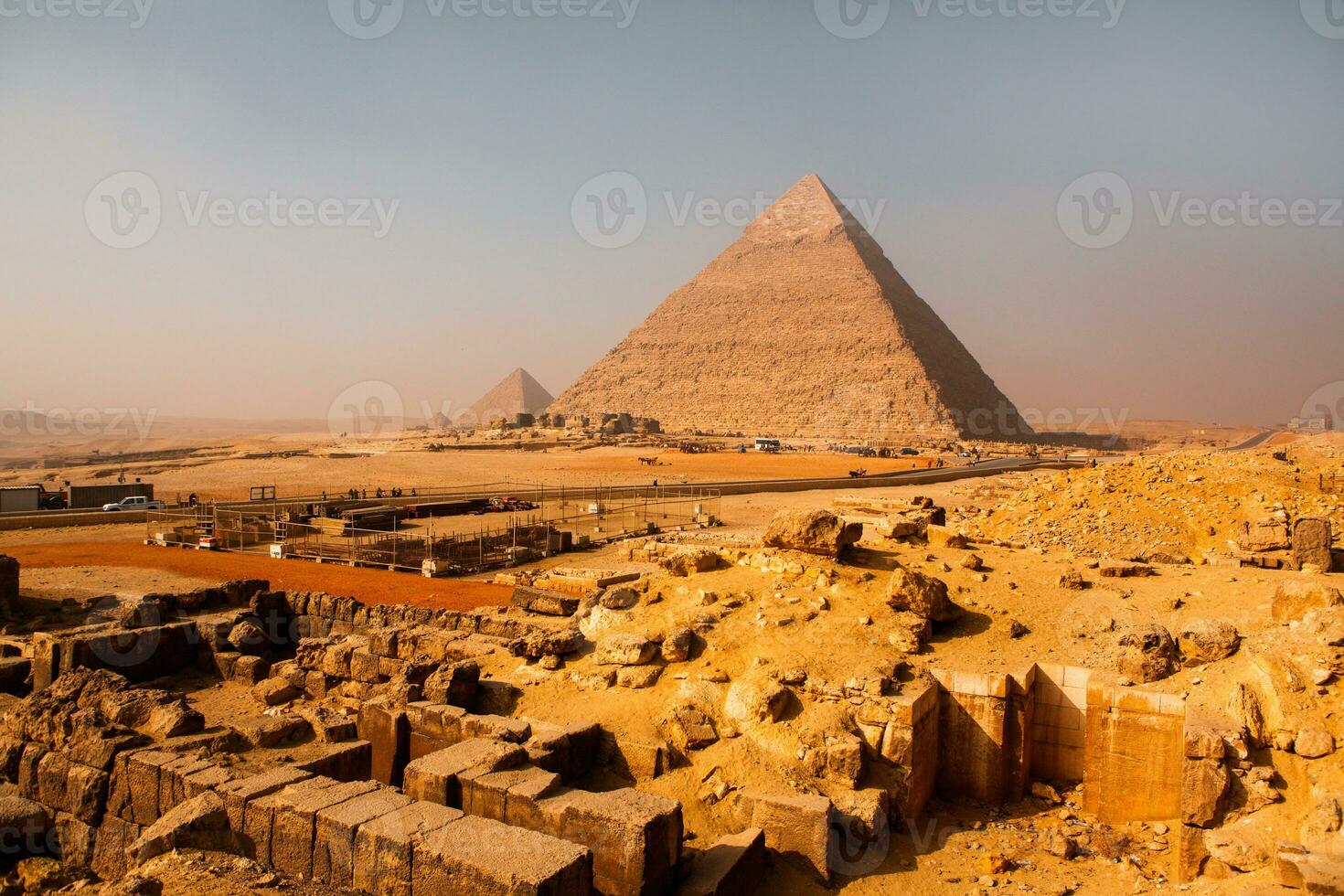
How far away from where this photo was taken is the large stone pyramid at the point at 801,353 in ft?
334

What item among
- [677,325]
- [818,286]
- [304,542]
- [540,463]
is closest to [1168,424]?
[818,286]

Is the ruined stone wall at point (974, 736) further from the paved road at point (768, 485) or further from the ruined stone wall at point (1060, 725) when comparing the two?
the paved road at point (768, 485)

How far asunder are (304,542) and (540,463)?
29.5m

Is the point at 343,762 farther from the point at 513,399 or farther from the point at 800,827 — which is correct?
the point at 513,399

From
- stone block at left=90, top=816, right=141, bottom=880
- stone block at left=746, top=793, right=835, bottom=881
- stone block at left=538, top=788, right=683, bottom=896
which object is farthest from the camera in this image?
stone block at left=90, top=816, right=141, bottom=880

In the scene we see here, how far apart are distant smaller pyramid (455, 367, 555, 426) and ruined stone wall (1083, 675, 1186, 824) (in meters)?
160

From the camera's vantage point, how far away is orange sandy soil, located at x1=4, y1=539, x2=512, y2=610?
11852 millimetres

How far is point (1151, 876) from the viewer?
436 centimetres

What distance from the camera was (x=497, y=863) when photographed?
3.26 metres

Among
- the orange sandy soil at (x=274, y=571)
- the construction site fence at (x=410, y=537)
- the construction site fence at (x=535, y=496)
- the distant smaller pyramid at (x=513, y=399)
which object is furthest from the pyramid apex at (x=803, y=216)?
the orange sandy soil at (x=274, y=571)

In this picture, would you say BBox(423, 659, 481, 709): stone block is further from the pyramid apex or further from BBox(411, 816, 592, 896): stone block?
the pyramid apex

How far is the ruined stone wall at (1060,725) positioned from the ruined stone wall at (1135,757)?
5.2 inches

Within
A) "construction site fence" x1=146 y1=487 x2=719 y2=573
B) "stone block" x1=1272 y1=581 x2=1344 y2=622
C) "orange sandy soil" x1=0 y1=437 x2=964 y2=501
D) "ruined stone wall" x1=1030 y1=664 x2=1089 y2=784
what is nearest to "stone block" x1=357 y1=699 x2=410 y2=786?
"ruined stone wall" x1=1030 y1=664 x2=1089 y2=784

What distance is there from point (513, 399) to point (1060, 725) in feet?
552
